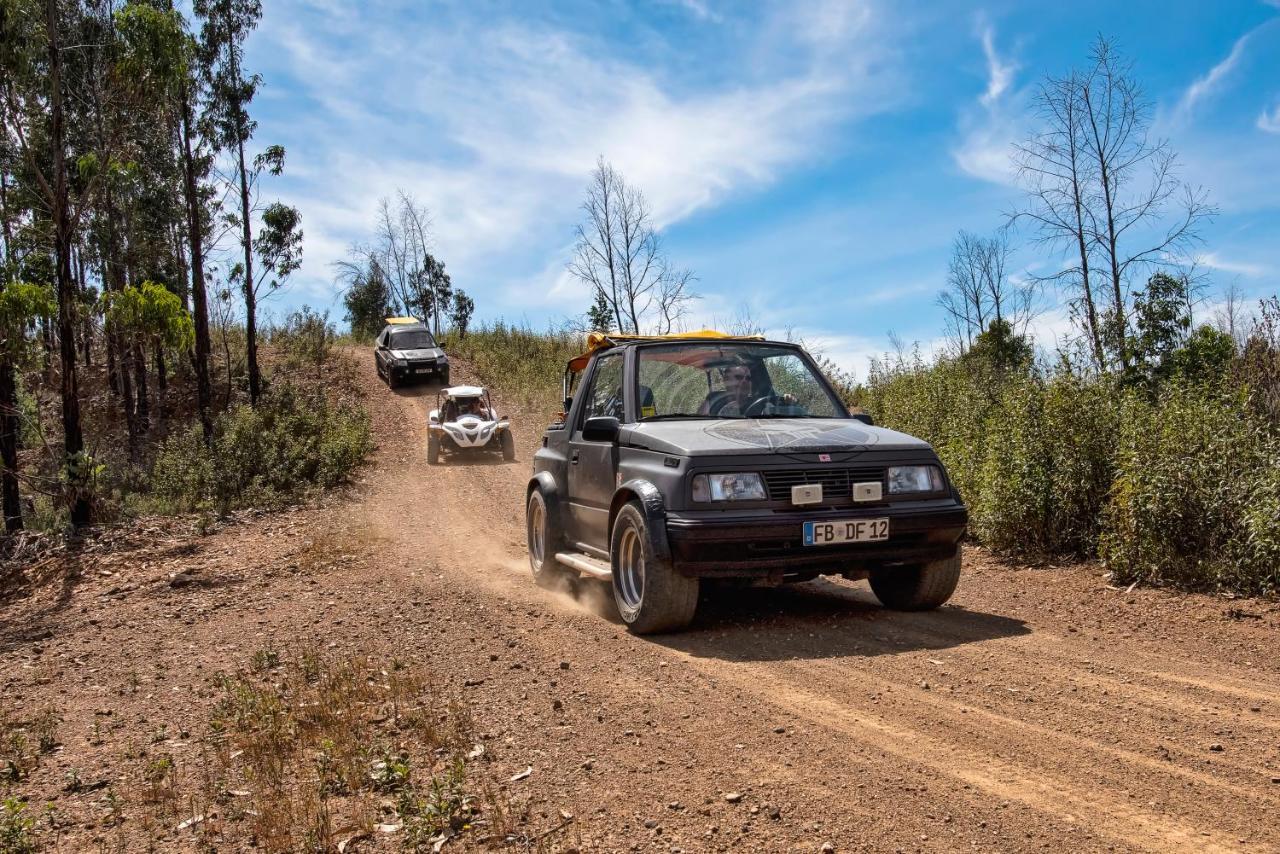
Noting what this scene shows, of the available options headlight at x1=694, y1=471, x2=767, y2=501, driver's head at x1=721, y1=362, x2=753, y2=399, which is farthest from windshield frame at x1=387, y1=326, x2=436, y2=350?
headlight at x1=694, y1=471, x2=767, y2=501

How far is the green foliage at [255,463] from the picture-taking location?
1591cm

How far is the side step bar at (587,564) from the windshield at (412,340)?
23.5 meters

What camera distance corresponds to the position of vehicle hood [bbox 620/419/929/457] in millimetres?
5371

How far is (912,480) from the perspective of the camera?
5.52 metres

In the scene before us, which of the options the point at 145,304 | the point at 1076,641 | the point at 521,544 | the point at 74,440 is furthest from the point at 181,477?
the point at 1076,641

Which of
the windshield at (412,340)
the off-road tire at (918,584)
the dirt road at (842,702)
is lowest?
the dirt road at (842,702)

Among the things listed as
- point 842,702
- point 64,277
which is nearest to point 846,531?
point 842,702

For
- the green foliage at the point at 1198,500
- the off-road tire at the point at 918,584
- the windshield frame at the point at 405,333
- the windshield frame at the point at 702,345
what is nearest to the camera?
the off-road tire at the point at 918,584

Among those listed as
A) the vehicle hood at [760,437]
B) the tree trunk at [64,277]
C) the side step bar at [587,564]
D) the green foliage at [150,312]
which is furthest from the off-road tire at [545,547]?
the tree trunk at [64,277]

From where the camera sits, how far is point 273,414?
72.8 feet

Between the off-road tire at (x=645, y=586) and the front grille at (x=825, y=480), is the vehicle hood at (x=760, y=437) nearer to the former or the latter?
the front grille at (x=825, y=480)

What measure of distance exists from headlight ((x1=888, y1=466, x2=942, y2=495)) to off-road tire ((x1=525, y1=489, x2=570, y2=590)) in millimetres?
2896

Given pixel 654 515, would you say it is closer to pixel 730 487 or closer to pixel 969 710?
pixel 730 487

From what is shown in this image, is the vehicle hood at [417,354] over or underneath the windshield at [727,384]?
over
